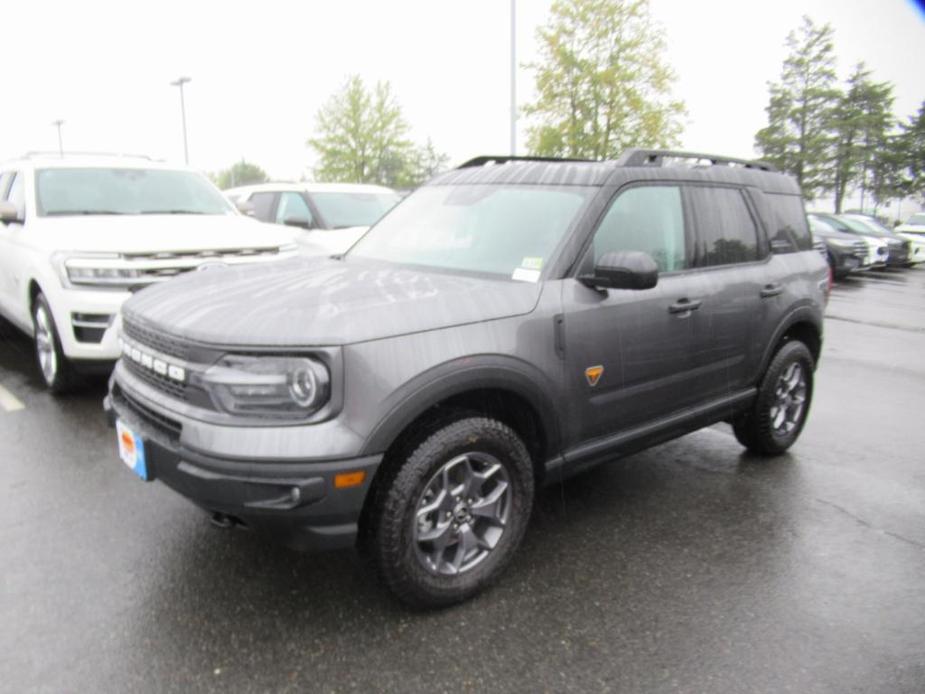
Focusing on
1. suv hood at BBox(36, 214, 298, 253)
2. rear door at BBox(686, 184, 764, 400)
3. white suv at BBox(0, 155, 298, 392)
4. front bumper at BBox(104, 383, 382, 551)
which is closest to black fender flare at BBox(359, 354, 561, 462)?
front bumper at BBox(104, 383, 382, 551)

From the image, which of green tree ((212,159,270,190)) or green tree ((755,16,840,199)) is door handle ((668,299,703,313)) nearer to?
green tree ((755,16,840,199))

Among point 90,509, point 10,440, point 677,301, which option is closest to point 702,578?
point 677,301

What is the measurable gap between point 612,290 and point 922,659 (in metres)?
1.81

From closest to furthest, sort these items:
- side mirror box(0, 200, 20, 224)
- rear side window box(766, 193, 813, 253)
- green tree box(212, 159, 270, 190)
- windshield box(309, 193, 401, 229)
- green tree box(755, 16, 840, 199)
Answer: rear side window box(766, 193, 813, 253) < side mirror box(0, 200, 20, 224) < windshield box(309, 193, 401, 229) < green tree box(755, 16, 840, 199) < green tree box(212, 159, 270, 190)

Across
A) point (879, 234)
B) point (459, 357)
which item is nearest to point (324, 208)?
point (459, 357)

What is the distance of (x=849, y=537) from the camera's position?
11.3ft

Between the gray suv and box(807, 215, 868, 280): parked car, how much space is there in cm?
1477

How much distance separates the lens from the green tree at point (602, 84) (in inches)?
897

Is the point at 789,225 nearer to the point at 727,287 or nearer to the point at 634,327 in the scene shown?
the point at 727,287

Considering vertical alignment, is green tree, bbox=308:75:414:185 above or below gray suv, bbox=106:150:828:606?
above

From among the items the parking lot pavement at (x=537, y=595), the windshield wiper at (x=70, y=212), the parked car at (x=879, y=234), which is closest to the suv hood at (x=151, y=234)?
the windshield wiper at (x=70, y=212)

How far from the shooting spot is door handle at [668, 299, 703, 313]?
3.38 meters

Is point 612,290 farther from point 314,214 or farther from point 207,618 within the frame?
point 314,214

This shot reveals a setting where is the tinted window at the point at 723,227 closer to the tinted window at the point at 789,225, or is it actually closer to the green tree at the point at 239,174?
the tinted window at the point at 789,225
